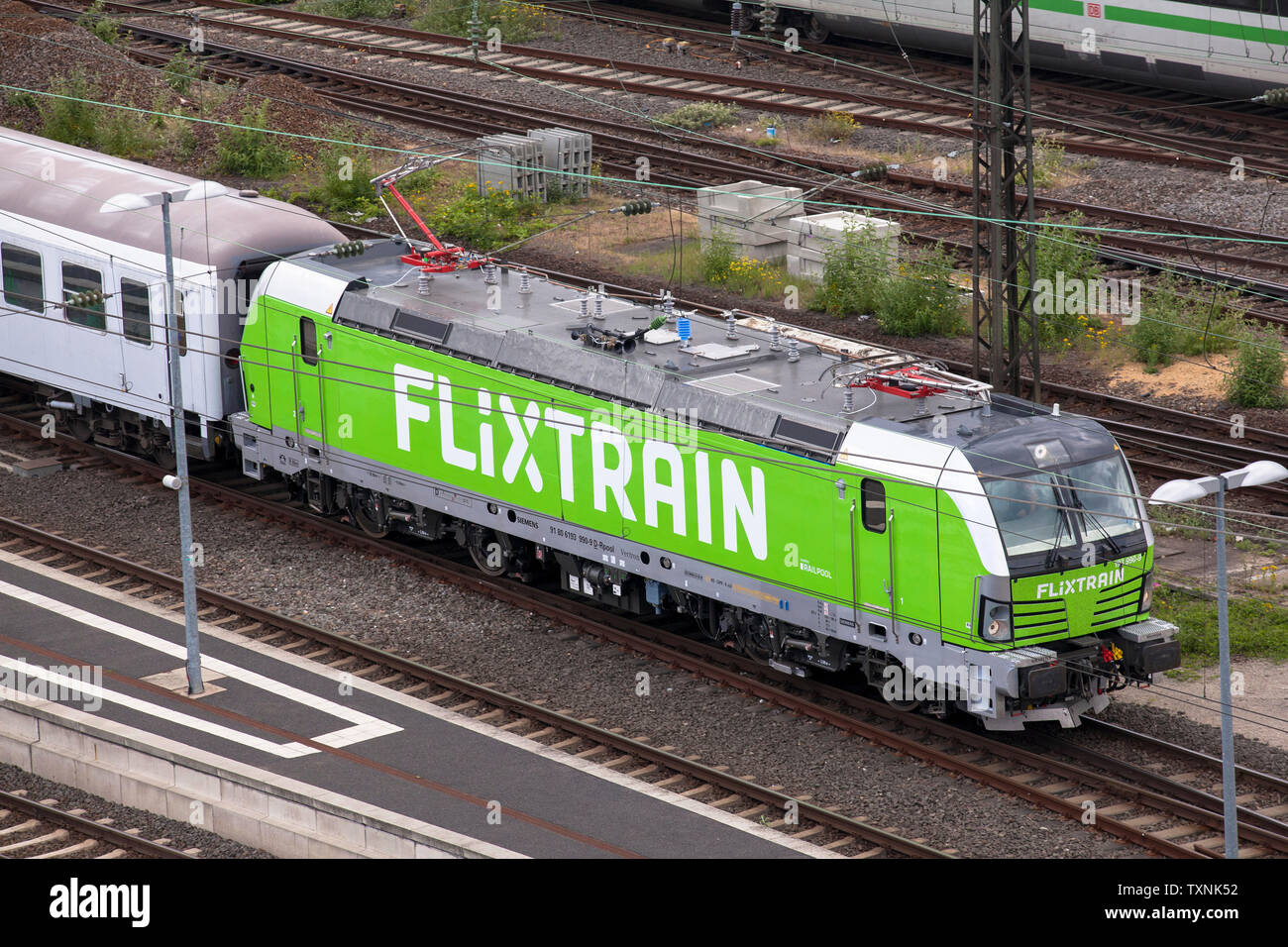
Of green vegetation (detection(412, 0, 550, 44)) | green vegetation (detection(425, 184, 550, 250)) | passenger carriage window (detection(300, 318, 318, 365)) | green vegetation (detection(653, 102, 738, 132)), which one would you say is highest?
green vegetation (detection(412, 0, 550, 44))

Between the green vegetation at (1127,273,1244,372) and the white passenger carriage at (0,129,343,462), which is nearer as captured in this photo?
the white passenger carriage at (0,129,343,462)

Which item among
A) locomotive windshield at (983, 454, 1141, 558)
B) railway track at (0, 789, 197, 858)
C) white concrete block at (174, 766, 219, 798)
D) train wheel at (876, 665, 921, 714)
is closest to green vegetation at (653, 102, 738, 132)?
train wheel at (876, 665, 921, 714)

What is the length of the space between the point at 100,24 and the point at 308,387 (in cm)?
2668

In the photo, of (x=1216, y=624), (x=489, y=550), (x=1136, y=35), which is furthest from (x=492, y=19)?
(x=1216, y=624)

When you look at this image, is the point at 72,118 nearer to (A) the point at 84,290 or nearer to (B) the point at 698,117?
(B) the point at 698,117

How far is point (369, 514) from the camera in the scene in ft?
82.3

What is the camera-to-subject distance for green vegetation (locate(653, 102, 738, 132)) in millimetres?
40656

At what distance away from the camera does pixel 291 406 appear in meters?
24.8

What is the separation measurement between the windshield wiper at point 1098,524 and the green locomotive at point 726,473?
0.03 meters

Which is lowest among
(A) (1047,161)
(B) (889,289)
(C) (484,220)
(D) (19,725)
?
(D) (19,725)

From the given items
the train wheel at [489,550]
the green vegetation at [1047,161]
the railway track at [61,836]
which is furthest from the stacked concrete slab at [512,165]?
the railway track at [61,836]

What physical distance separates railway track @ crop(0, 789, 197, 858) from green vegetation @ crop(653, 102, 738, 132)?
26.0 metres

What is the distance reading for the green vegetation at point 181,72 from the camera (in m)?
43.4

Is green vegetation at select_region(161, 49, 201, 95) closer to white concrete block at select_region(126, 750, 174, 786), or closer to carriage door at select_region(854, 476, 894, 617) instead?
white concrete block at select_region(126, 750, 174, 786)
